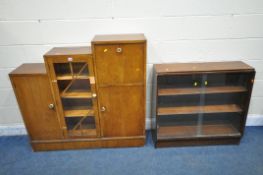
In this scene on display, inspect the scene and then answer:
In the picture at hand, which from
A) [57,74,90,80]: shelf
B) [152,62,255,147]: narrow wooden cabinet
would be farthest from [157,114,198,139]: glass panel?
[57,74,90,80]: shelf

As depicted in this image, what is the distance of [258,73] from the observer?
2453 mm

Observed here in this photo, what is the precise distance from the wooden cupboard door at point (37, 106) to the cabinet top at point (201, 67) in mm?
1217

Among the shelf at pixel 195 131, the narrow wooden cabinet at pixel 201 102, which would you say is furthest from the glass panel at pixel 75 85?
the shelf at pixel 195 131

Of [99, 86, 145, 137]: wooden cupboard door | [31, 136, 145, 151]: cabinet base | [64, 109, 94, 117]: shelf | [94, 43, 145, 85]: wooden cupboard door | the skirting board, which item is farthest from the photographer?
the skirting board

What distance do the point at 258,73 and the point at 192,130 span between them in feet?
3.56

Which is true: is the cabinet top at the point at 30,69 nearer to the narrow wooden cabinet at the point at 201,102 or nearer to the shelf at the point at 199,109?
the narrow wooden cabinet at the point at 201,102

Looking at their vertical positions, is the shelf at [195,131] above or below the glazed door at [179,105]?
below

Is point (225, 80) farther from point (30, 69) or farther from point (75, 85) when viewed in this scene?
point (30, 69)

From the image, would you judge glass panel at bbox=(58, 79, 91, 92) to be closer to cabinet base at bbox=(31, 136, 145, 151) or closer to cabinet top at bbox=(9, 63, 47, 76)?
cabinet top at bbox=(9, 63, 47, 76)

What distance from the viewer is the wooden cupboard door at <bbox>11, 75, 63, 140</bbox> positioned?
79.3 inches

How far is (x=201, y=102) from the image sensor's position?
7.83 ft

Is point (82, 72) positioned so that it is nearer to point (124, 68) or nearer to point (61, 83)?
point (61, 83)

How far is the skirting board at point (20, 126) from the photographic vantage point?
2.64 m

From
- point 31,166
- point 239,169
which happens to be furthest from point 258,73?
point 31,166
